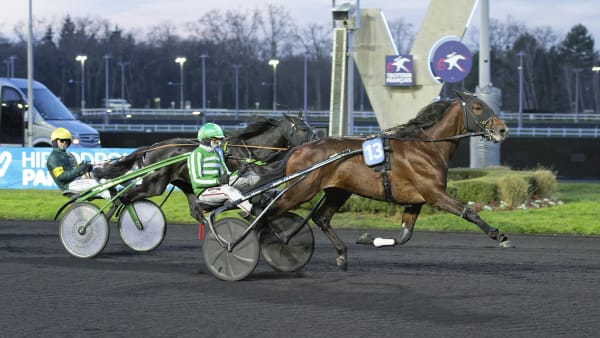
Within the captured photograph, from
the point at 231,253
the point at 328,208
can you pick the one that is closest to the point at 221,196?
the point at 231,253

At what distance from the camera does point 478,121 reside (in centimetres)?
921

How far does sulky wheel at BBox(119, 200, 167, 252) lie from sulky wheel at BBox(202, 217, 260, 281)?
224 cm

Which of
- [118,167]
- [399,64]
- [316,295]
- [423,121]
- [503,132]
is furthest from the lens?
[399,64]

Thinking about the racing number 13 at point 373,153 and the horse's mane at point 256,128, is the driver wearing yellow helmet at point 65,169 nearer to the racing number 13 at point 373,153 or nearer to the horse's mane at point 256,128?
the horse's mane at point 256,128

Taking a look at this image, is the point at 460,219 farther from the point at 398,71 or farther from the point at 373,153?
the point at 373,153

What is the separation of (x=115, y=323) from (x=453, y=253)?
16.8 ft

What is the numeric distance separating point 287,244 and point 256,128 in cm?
380

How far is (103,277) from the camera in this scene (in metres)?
8.90

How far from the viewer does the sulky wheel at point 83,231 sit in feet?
33.9

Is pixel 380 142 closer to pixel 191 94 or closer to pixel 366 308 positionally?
pixel 366 308

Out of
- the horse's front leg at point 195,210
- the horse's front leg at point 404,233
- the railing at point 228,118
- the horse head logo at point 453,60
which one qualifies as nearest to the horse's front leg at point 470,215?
the horse's front leg at point 404,233

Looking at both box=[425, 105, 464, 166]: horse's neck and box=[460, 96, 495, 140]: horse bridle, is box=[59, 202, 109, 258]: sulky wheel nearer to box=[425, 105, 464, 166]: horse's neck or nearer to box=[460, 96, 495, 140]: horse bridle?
box=[425, 105, 464, 166]: horse's neck

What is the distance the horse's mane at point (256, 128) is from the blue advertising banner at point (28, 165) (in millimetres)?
7458

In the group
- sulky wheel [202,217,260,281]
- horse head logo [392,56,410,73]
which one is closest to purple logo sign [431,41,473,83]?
horse head logo [392,56,410,73]
